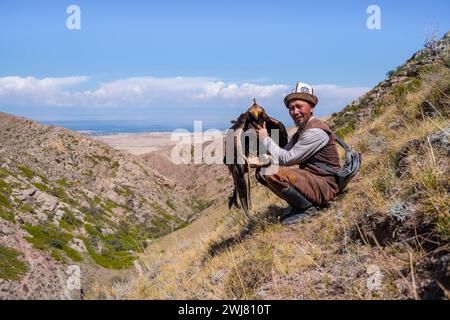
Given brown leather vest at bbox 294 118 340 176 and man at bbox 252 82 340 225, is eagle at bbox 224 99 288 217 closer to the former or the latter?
man at bbox 252 82 340 225

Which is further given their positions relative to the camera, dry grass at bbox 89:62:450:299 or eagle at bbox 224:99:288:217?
eagle at bbox 224:99:288:217

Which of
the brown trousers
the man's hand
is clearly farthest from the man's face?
the brown trousers

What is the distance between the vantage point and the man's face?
5363 mm

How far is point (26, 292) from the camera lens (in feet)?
74.1

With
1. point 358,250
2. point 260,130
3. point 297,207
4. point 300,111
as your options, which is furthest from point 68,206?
point 358,250

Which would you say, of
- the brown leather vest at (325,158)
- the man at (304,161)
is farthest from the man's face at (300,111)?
the brown leather vest at (325,158)

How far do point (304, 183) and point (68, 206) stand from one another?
5144 centimetres

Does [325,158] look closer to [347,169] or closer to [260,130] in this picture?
[347,169]

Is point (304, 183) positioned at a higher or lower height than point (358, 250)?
higher

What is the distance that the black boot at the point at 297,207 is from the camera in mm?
5255

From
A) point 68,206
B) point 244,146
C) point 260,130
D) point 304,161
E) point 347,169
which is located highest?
point 260,130

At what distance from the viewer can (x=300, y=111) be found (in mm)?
5359

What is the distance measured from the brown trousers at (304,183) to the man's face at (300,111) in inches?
26.6

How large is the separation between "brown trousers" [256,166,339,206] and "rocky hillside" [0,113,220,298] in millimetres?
19822
